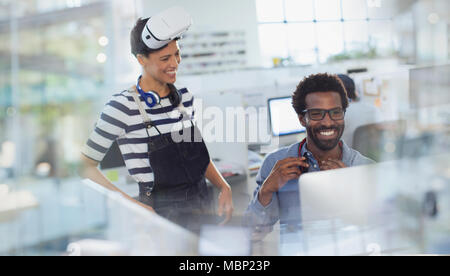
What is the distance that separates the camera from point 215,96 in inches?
50.4

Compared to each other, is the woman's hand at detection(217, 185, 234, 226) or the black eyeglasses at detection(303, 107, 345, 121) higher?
the black eyeglasses at detection(303, 107, 345, 121)

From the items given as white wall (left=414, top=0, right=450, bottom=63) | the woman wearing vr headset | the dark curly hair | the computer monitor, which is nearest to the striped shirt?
the woman wearing vr headset

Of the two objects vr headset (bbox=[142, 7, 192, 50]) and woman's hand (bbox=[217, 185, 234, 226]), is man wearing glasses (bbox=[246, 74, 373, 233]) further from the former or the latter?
vr headset (bbox=[142, 7, 192, 50])

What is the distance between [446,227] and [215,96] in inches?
28.7

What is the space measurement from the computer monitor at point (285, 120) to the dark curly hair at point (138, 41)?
374 mm

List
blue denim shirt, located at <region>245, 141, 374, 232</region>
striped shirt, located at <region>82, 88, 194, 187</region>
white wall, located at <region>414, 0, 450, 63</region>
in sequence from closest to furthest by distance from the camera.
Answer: blue denim shirt, located at <region>245, 141, 374, 232</region> → striped shirt, located at <region>82, 88, 194, 187</region> → white wall, located at <region>414, 0, 450, 63</region>

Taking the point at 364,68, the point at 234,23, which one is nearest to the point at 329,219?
the point at 234,23

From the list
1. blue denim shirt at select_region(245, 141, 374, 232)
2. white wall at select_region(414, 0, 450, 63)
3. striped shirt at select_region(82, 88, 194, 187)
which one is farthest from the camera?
white wall at select_region(414, 0, 450, 63)

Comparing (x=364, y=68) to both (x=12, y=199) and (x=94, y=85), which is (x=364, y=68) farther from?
(x=12, y=199)

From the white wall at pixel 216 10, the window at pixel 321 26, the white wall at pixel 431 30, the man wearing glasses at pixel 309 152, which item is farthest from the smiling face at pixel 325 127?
the white wall at pixel 431 30

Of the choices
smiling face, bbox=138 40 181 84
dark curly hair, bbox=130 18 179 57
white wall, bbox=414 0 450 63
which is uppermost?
white wall, bbox=414 0 450 63

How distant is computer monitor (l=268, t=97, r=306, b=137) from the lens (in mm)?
1030

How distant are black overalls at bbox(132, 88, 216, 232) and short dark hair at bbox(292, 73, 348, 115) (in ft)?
0.92

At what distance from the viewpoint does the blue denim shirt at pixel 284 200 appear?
36.8 inches
